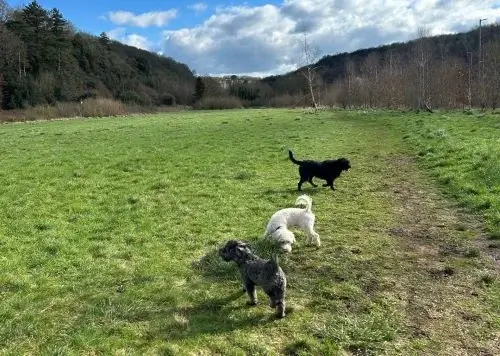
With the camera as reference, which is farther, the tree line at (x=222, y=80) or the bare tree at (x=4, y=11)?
the bare tree at (x=4, y=11)

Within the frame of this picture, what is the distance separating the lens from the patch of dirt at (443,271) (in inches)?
201

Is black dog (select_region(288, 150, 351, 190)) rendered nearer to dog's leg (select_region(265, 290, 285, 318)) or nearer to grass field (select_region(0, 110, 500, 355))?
grass field (select_region(0, 110, 500, 355))

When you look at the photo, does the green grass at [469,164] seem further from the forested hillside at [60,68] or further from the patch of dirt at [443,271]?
the forested hillside at [60,68]

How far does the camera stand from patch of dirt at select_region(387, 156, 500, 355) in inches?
201

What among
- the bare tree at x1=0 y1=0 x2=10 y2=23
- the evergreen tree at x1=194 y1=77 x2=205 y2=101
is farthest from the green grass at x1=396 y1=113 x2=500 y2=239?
the evergreen tree at x1=194 y1=77 x2=205 y2=101

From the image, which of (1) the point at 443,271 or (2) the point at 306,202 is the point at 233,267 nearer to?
(2) the point at 306,202

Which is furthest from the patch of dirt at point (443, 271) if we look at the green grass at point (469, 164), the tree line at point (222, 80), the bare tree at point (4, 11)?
the bare tree at point (4, 11)

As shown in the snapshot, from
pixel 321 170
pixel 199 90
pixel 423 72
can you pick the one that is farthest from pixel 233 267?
pixel 199 90

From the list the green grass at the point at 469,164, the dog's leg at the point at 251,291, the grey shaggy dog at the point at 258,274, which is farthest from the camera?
the green grass at the point at 469,164

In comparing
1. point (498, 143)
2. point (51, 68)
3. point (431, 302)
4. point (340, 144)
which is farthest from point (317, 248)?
point (51, 68)

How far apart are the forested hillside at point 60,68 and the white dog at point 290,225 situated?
78.9 m

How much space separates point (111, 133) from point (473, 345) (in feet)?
92.7

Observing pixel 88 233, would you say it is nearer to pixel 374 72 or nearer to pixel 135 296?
pixel 135 296

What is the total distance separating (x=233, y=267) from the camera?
6.96m
